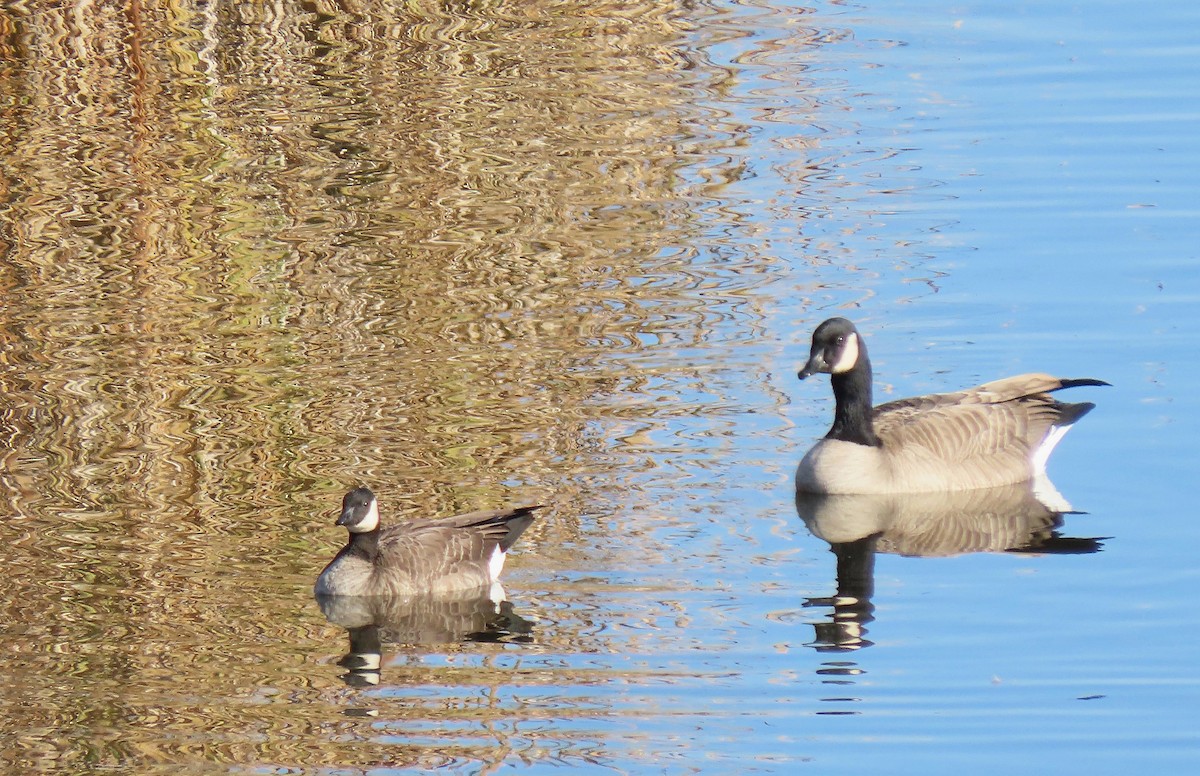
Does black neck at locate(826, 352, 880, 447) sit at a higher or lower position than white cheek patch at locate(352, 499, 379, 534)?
higher

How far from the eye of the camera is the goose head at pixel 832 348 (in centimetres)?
1275

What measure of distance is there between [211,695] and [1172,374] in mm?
6673

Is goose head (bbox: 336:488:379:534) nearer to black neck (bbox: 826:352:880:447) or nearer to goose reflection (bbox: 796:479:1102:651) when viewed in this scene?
goose reflection (bbox: 796:479:1102:651)

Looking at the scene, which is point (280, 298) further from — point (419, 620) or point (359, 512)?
point (419, 620)

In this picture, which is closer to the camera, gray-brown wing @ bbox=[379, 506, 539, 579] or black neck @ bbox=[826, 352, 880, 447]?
gray-brown wing @ bbox=[379, 506, 539, 579]

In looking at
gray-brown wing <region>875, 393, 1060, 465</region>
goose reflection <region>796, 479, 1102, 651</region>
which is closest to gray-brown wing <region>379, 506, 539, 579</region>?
goose reflection <region>796, 479, 1102, 651</region>

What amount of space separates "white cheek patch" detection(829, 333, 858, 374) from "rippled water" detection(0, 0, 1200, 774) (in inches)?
26.3

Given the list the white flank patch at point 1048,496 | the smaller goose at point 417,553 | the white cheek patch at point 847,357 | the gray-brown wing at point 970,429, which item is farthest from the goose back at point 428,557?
the white flank patch at point 1048,496

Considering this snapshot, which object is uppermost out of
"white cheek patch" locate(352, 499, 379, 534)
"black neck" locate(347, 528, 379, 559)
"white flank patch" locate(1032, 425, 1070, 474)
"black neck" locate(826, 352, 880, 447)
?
"black neck" locate(826, 352, 880, 447)

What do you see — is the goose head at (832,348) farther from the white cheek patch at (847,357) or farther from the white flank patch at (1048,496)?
the white flank patch at (1048,496)

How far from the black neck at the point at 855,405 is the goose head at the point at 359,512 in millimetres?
3181

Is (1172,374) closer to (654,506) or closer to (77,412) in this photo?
(654,506)

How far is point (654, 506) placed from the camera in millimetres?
11820

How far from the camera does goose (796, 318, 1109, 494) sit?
12.8 meters
